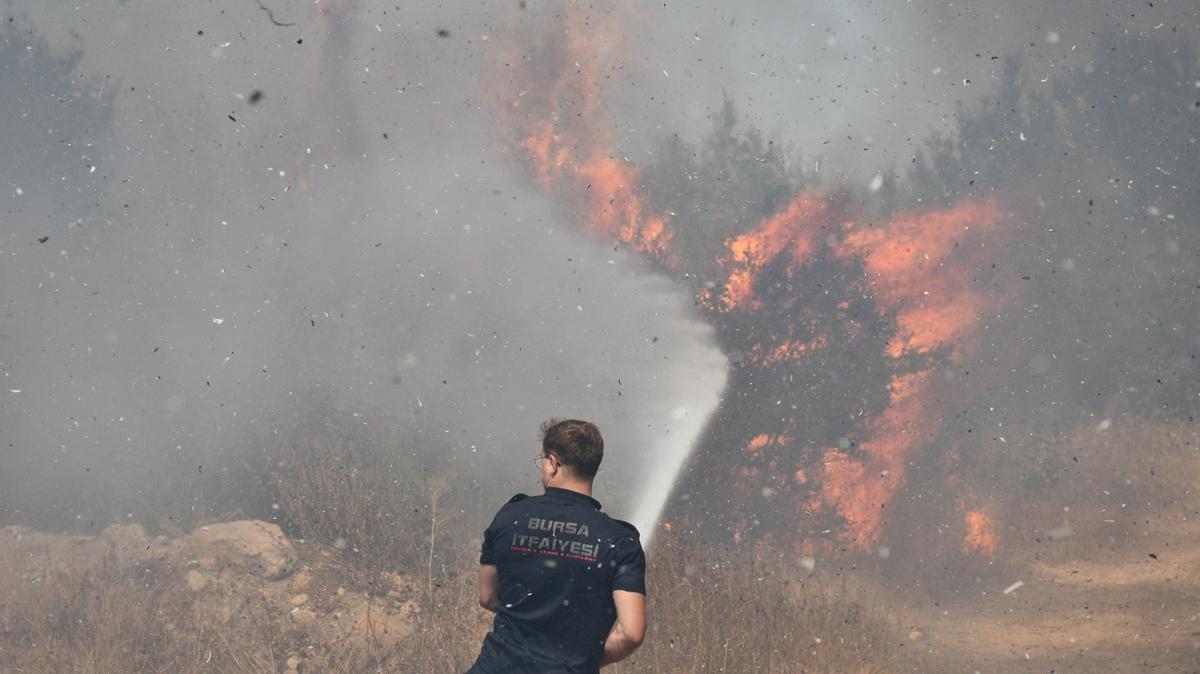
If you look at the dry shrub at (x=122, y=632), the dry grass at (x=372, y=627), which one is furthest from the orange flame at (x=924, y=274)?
the dry shrub at (x=122, y=632)

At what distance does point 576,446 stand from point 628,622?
643mm

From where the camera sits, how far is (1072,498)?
18.4m

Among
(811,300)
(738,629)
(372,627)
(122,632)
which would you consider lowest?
(122,632)

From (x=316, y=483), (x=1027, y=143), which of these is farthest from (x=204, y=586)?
(x=1027, y=143)

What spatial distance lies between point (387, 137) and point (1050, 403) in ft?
54.7

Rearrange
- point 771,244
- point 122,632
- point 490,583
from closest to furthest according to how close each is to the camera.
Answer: point 490,583 < point 122,632 < point 771,244

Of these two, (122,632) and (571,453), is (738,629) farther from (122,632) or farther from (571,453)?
(122,632)

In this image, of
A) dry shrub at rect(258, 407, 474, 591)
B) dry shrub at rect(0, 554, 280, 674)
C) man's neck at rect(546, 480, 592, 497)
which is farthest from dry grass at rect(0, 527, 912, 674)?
man's neck at rect(546, 480, 592, 497)

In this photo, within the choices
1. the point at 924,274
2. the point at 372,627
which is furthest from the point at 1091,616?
the point at 372,627

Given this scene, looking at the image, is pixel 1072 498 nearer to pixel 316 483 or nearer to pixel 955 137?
pixel 955 137

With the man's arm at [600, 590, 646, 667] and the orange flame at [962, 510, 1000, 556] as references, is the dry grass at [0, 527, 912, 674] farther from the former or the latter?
the orange flame at [962, 510, 1000, 556]

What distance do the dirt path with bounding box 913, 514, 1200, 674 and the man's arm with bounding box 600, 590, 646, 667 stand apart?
8.42m

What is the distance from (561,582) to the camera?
3.21 meters

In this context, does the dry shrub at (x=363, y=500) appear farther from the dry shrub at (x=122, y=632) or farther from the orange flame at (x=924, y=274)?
the orange flame at (x=924, y=274)
